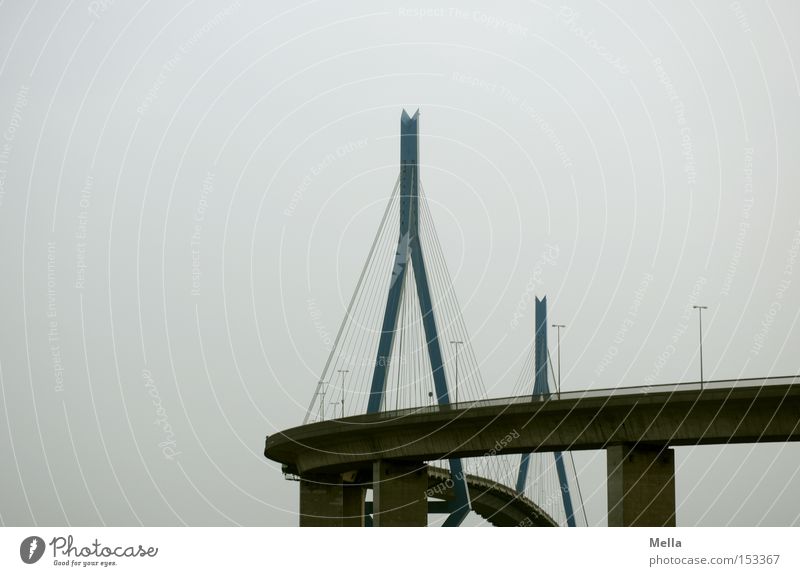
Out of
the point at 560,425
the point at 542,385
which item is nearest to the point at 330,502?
the point at 542,385

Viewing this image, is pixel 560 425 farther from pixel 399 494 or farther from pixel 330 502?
pixel 330 502

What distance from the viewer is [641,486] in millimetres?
69500

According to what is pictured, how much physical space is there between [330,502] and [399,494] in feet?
57.5

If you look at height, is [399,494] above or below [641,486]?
below

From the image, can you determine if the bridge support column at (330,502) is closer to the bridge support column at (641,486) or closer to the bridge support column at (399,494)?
the bridge support column at (399,494)

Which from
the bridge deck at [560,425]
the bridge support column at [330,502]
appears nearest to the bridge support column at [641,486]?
the bridge deck at [560,425]

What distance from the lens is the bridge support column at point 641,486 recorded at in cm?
6869

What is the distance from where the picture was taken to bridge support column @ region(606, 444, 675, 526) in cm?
6869

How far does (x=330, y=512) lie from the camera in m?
103

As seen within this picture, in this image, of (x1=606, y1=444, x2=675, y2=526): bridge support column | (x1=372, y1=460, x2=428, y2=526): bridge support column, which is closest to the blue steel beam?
(x1=372, y1=460, x2=428, y2=526): bridge support column

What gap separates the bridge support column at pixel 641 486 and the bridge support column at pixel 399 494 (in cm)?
1771

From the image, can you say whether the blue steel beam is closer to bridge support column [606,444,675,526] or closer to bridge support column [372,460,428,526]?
bridge support column [372,460,428,526]
